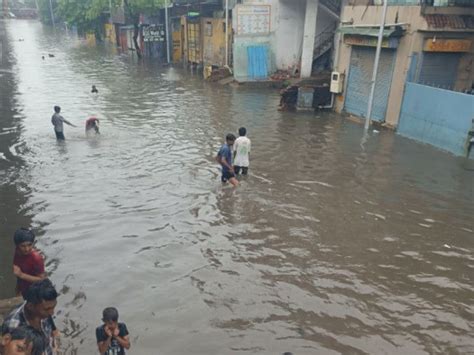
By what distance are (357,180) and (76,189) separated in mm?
7419

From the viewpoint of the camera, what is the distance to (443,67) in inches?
640

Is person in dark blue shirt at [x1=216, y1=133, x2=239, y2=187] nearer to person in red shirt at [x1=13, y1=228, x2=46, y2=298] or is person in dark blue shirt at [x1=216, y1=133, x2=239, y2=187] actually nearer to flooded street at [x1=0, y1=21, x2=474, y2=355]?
flooded street at [x1=0, y1=21, x2=474, y2=355]

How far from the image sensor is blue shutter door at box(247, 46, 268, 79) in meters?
28.1

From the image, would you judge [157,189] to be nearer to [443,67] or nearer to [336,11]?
[443,67]

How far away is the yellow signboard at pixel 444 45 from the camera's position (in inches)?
610

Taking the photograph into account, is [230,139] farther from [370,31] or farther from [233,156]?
[370,31]

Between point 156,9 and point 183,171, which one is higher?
point 156,9

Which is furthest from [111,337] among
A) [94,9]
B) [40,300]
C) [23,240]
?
[94,9]

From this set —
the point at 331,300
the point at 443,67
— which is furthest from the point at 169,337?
the point at 443,67

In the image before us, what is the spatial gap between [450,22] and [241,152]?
389 inches

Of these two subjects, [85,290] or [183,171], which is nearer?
[85,290]

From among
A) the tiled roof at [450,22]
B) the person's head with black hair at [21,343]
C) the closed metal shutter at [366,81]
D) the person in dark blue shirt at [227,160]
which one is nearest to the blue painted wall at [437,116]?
the closed metal shutter at [366,81]

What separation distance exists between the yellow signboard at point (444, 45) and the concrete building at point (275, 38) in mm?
11650

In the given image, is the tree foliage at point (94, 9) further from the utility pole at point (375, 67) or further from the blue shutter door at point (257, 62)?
the utility pole at point (375, 67)
